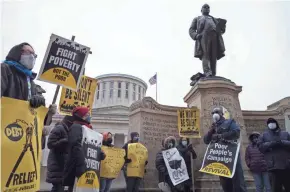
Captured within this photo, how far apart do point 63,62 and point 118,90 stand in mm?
73488

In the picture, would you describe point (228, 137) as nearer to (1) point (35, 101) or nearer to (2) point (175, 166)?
(2) point (175, 166)

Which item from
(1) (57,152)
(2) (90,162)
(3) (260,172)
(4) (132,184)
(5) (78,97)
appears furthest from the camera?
(4) (132,184)

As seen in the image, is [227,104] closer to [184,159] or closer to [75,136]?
[184,159]

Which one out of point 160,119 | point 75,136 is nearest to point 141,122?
point 160,119

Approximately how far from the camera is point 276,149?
6.09 meters

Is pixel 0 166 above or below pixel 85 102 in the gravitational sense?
below

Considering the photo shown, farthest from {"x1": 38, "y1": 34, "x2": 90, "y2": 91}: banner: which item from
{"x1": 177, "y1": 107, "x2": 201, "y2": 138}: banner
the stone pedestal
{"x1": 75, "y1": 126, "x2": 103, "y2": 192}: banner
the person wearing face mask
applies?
the stone pedestal

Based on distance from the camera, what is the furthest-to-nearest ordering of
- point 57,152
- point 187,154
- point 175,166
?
point 187,154 < point 175,166 < point 57,152

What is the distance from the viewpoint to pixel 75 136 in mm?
4957

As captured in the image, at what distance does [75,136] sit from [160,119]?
5.98m

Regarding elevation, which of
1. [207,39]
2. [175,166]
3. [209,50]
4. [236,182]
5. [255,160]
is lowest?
[236,182]

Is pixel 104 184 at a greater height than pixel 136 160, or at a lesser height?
lesser

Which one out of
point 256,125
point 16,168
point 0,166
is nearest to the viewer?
point 0,166

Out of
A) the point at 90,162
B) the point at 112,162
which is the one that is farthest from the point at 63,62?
the point at 112,162
